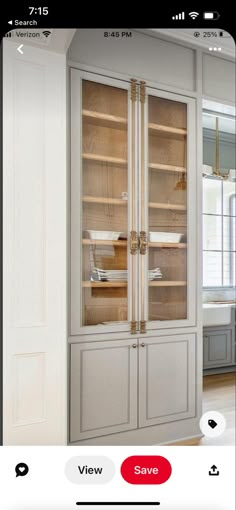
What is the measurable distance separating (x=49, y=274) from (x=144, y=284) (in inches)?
29.4

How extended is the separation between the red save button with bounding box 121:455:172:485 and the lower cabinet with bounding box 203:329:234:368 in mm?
2166

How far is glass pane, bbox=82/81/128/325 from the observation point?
160 centimetres

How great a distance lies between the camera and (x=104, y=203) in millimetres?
1648

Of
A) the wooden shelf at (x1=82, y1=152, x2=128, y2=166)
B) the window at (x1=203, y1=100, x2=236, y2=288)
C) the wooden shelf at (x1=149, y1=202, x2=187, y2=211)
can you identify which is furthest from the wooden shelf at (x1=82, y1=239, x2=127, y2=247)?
the window at (x1=203, y1=100, x2=236, y2=288)

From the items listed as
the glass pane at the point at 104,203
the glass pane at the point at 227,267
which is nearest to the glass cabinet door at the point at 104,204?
the glass pane at the point at 104,203

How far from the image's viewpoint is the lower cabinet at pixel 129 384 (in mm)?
1571

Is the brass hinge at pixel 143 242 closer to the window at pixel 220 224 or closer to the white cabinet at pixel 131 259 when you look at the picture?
the white cabinet at pixel 131 259

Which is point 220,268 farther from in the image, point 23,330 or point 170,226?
point 23,330

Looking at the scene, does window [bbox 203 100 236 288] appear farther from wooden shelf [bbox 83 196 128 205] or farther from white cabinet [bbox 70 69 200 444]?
wooden shelf [bbox 83 196 128 205]

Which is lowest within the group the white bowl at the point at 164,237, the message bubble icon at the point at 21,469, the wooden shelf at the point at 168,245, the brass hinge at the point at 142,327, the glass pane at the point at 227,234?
the brass hinge at the point at 142,327
